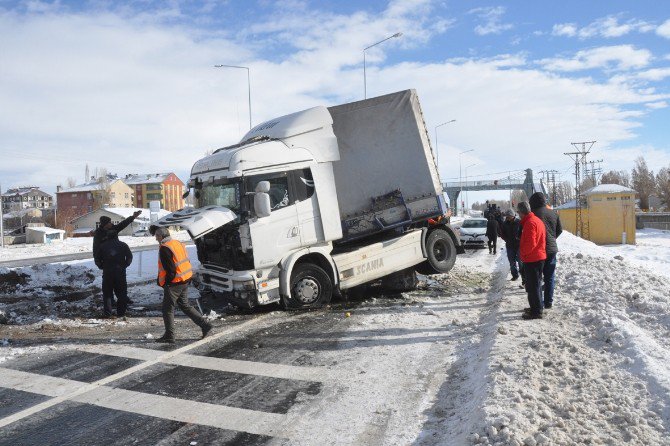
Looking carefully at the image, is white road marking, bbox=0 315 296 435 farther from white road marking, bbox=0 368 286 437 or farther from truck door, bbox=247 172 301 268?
truck door, bbox=247 172 301 268

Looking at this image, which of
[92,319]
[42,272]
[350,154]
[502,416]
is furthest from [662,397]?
[42,272]

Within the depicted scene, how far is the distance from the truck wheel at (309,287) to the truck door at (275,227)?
50cm

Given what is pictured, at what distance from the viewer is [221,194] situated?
874 cm

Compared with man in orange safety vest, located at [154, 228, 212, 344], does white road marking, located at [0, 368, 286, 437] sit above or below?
below

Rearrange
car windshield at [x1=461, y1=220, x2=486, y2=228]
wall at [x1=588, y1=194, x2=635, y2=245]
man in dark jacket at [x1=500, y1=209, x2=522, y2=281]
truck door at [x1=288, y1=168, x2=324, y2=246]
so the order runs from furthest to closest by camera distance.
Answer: wall at [x1=588, y1=194, x2=635, y2=245], car windshield at [x1=461, y1=220, x2=486, y2=228], man in dark jacket at [x1=500, y1=209, x2=522, y2=281], truck door at [x1=288, y1=168, x2=324, y2=246]

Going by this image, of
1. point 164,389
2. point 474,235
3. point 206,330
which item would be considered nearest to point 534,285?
point 206,330

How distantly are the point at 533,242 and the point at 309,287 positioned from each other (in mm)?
3888

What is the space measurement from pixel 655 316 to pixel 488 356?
2791 millimetres

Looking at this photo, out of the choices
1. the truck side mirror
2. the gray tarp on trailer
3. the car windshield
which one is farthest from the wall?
the truck side mirror

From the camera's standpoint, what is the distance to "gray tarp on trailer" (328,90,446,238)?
32.7ft

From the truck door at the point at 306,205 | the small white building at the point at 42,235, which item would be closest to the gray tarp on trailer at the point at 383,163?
the truck door at the point at 306,205

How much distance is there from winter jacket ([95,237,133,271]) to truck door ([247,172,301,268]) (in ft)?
8.81

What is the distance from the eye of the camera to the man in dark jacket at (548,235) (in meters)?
7.63

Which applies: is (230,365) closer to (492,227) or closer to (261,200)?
(261,200)
